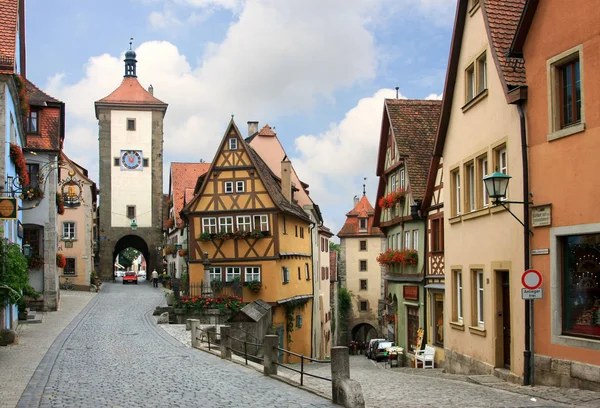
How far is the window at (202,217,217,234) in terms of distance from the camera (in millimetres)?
36969

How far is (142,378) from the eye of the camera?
49.3ft

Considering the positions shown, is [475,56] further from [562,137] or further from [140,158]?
[140,158]

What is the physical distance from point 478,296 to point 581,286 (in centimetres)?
573

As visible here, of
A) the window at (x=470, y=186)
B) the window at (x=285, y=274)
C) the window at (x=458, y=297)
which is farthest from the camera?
the window at (x=285, y=274)

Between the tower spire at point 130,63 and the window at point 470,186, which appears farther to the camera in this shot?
the tower spire at point 130,63

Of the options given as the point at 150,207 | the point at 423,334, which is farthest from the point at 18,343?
the point at 150,207

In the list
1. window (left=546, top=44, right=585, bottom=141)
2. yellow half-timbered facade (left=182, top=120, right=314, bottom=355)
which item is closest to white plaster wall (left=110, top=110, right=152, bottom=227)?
yellow half-timbered facade (left=182, top=120, right=314, bottom=355)

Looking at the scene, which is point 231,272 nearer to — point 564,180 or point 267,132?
point 267,132

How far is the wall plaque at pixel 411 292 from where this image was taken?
26.7 m

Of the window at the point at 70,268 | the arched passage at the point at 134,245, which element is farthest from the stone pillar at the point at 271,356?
the arched passage at the point at 134,245

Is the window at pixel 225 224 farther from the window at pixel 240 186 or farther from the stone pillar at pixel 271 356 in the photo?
the stone pillar at pixel 271 356

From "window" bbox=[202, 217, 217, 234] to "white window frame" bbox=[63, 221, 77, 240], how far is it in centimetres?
1791

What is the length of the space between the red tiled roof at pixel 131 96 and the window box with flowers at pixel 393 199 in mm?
41145

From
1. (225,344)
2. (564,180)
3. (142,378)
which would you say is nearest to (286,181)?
(225,344)
